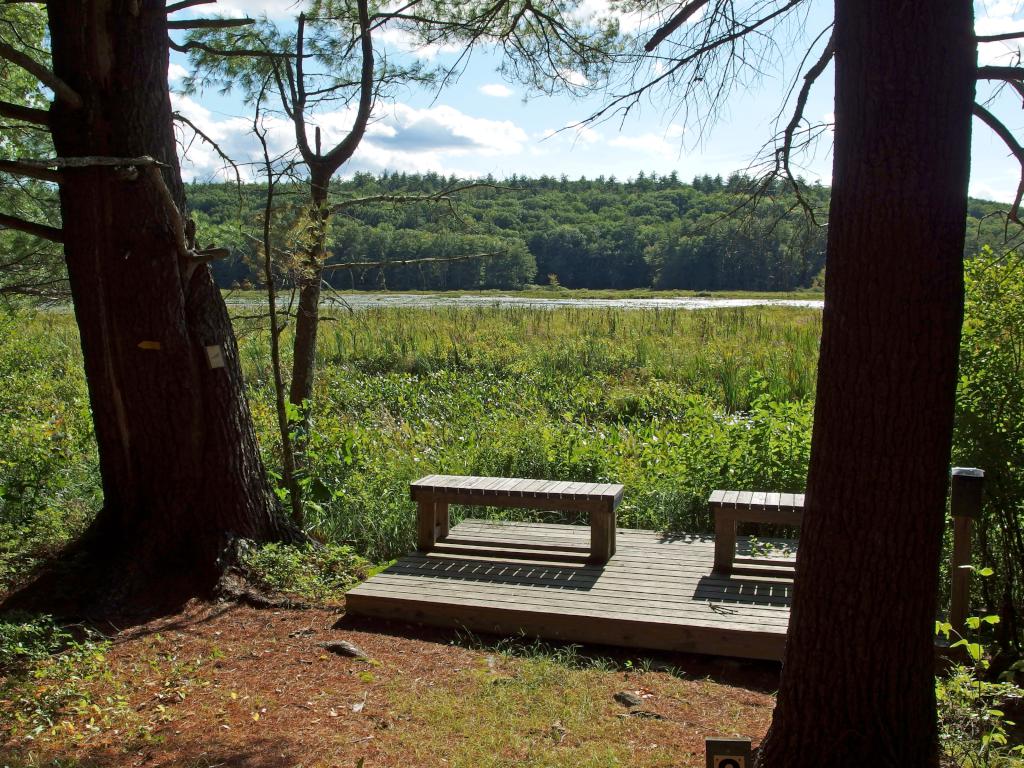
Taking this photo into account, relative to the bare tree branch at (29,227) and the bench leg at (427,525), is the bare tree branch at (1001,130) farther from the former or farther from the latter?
the bare tree branch at (29,227)

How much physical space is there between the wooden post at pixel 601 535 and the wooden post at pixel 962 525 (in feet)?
6.63

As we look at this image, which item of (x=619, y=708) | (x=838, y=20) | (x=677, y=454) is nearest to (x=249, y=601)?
(x=619, y=708)

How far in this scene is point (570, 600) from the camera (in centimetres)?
498

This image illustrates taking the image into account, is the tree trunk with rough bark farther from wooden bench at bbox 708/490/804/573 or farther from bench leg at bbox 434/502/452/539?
wooden bench at bbox 708/490/804/573

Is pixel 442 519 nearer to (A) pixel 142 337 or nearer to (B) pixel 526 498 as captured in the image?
(B) pixel 526 498

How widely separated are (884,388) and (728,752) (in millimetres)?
1137

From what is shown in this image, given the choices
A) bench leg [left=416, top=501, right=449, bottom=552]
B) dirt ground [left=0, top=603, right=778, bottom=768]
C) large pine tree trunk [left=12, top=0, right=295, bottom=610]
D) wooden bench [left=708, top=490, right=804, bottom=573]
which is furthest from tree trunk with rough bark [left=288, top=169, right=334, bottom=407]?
wooden bench [left=708, top=490, right=804, bottom=573]

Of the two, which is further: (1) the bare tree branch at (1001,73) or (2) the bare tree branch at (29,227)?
(2) the bare tree branch at (29,227)

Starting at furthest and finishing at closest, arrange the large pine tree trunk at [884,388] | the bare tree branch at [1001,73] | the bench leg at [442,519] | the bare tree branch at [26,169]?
the bench leg at [442,519] < the bare tree branch at [26,169] < the bare tree branch at [1001,73] < the large pine tree trunk at [884,388]

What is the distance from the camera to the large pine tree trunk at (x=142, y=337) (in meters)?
5.07

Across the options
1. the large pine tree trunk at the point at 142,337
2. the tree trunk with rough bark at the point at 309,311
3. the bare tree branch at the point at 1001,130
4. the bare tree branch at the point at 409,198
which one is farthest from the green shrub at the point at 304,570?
the bare tree branch at the point at 1001,130

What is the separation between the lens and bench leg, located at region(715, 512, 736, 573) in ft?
17.4

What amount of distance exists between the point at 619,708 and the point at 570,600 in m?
1.13

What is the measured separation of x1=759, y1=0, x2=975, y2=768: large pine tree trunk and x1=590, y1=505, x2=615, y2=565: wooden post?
281 centimetres
